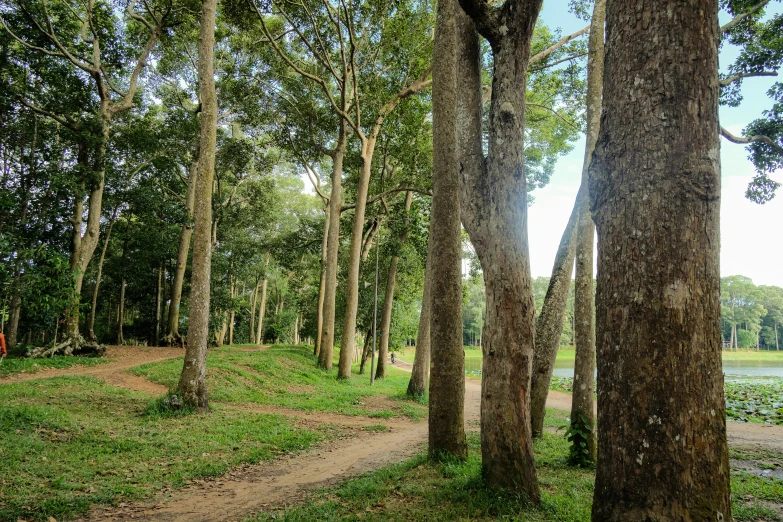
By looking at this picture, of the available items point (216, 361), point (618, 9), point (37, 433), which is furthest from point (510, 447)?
point (216, 361)

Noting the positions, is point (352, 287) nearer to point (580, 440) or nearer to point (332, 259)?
point (332, 259)

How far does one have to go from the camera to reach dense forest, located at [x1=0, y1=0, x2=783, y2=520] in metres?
2.13

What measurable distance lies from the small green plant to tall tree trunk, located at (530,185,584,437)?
0.70m

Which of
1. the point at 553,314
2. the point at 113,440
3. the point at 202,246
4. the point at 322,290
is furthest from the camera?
the point at 322,290

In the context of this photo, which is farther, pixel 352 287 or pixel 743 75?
pixel 352 287

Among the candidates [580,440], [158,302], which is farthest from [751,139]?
[158,302]

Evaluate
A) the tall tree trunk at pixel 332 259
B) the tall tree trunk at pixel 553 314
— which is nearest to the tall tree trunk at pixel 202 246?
the tall tree trunk at pixel 553 314

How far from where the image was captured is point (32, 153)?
53.6ft

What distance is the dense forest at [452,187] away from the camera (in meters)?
2.13

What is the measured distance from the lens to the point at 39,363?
41.7ft

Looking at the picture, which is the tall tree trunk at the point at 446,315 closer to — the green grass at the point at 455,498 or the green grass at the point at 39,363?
the green grass at the point at 455,498

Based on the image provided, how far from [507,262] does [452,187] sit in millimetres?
2095

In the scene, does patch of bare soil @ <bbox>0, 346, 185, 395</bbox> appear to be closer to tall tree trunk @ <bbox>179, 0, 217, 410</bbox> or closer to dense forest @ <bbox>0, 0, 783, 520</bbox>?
dense forest @ <bbox>0, 0, 783, 520</bbox>

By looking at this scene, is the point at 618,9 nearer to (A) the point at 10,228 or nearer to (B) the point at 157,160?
(A) the point at 10,228
